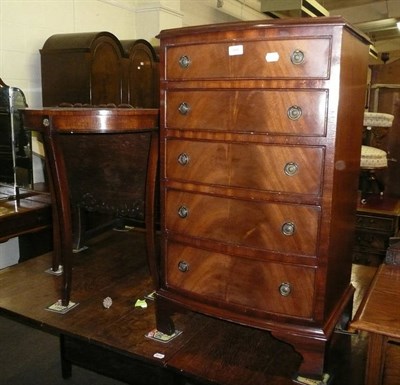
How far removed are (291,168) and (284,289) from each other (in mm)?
424

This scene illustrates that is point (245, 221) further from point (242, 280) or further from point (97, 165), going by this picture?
point (97, 165)

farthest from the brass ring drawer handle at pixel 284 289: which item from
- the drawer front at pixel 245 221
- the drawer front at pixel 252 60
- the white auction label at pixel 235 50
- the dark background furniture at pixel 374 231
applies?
the dark background furniture at pixel 374 231

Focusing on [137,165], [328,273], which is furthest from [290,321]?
[137,165]

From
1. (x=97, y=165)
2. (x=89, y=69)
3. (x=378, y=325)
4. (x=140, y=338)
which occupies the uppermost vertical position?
(x=89, y=69)

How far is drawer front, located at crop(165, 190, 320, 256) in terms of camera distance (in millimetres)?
1461

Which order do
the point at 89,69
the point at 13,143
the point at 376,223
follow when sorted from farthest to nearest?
1. the point at 376,223
2. the point at 89,69
3. the point at 13,143

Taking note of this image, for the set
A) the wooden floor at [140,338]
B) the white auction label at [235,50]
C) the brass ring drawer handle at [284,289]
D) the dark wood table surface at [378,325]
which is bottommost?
the wooden floor at [140,338]

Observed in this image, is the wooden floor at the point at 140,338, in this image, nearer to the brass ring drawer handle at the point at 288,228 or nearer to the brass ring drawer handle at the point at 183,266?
the brass ring drawer handle at the point at 183,266

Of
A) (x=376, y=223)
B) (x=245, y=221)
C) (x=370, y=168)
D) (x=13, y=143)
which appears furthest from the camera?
(x=370, y=168)

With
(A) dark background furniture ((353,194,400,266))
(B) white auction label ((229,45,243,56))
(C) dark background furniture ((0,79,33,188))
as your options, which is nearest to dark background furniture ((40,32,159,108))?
(C) dark background furniture ((0,79,33,188))

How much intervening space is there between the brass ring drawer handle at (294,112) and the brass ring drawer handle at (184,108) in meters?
0.39

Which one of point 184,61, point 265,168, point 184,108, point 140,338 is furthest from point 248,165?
point 140,338

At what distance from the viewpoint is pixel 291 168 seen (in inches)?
56.9

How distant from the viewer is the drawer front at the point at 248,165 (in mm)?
1426
